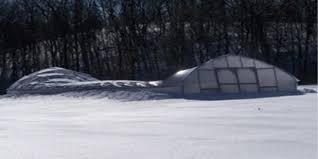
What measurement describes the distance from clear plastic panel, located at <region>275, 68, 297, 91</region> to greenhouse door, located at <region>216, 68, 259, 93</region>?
4.08 feet

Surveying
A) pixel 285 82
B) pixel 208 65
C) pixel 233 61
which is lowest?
pixel 285 82

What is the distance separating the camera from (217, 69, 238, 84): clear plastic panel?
2391cm

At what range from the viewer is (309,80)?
36812 mm

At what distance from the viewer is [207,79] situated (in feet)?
77.6

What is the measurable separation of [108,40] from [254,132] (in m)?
39.1

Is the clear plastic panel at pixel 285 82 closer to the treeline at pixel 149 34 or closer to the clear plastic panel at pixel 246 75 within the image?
the clear plastic panel at pixel 246 75

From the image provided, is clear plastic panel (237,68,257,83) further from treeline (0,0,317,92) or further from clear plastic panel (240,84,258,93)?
treeline (0,0,317,92)

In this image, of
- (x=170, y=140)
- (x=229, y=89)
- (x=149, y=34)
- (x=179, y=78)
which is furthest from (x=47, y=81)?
(x=170, y=140)

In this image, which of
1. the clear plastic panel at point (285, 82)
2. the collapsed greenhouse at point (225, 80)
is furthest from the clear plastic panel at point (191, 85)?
the clear plastic panel at point (285, 82)

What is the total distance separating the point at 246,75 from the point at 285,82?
2143 mm

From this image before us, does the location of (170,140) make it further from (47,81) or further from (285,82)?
(47,81)

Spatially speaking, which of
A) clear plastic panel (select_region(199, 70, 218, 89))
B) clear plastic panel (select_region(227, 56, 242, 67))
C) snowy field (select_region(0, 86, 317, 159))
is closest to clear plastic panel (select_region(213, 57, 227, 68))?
clear plastic panel (select_region(227, 56, 242, 67))

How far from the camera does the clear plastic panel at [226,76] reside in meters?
23.9

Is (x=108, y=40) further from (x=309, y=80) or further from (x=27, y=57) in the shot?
(x=309, y=80)
